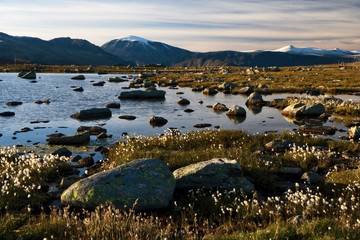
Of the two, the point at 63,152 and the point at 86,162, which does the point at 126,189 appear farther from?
the point at 63,152

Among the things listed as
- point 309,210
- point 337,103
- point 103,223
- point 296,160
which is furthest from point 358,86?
point 103,223

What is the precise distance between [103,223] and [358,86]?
51.8m

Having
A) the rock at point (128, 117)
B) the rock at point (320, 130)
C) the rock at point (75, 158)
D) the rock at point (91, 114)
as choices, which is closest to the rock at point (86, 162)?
the rock at point (75, 158)

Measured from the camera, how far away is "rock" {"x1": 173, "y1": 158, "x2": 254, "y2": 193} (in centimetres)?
939

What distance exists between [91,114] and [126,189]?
2012 cm

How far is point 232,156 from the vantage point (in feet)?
40.3

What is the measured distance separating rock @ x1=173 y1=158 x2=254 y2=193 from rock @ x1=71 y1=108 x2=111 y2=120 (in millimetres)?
18828

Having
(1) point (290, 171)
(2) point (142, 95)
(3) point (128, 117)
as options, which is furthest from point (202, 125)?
(2) point (142, 95)

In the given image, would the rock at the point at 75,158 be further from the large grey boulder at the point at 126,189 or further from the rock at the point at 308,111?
the rock at the point at 308,111

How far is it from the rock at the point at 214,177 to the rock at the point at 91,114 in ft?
61.8

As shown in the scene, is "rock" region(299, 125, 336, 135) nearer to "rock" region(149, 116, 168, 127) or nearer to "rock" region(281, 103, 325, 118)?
"rock" region(281, 103, 325, 118)

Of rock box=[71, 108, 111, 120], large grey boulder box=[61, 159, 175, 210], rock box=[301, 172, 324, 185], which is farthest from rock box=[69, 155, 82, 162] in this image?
rock box=[71, 108, 111, 120]

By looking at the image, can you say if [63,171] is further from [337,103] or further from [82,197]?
[337,103]

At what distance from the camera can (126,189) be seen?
8.15 meters
